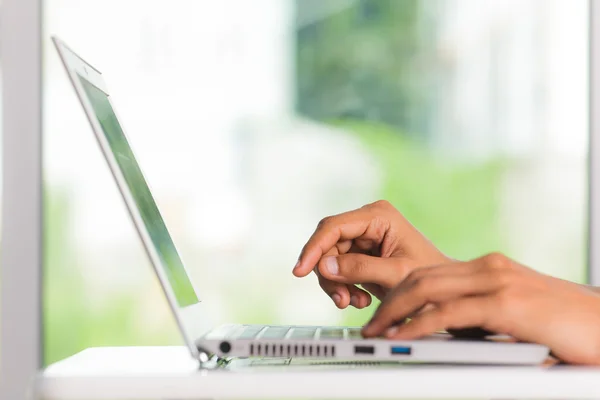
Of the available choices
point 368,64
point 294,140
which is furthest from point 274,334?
point 368,64

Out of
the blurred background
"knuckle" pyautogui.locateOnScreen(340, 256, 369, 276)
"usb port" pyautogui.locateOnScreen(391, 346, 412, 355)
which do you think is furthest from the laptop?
the blurred background

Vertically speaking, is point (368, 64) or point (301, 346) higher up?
point (368, 64)

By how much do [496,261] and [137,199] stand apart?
418 mm

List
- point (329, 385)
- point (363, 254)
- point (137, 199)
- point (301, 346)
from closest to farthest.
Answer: point (329, 385) < point (301, 346) < point (137, 199) < point (363, 254)

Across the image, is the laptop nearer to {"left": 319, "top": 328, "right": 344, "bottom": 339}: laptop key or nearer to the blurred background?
{"left": 319, "top": 328, "right": 344, "bottom": 339}: laptop key

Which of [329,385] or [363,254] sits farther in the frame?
[363,254]

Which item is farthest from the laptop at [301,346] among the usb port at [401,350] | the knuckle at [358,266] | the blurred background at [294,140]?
the blurred background at [294,140]

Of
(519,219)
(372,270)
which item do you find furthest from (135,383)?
(519,219)

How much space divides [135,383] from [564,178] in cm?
201

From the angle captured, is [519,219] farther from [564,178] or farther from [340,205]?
[340,205]

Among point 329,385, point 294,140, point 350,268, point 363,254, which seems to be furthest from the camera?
point 294,140

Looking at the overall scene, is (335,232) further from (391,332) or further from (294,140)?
(294,140)

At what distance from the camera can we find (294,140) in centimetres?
249

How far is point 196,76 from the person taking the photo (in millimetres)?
2475
